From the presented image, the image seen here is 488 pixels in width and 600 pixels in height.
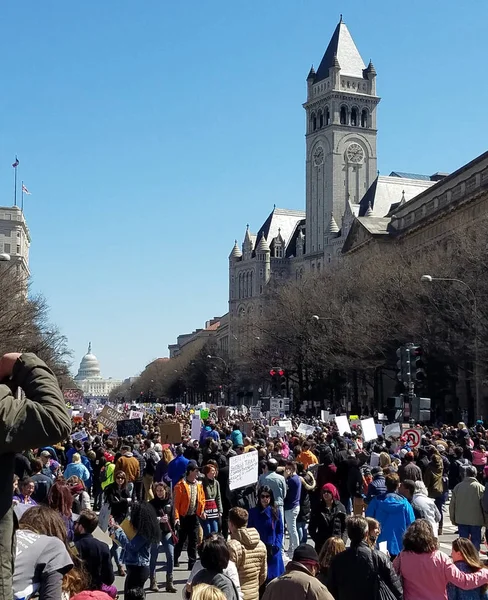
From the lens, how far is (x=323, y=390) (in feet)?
270

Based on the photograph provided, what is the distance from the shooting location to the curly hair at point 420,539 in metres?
8.68

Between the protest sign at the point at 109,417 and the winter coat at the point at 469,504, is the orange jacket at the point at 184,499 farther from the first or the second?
the protest sign at the point at 109,417

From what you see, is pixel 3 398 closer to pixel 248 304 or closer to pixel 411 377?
pixel 411 377

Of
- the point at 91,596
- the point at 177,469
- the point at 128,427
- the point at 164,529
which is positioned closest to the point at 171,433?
the point at 128,427

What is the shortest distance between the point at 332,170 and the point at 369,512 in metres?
134

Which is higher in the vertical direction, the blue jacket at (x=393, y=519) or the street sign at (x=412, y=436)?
the street sign at (x=412, y=436)

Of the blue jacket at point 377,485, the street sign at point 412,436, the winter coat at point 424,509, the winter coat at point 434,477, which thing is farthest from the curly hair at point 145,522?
the street sign at point 412,436

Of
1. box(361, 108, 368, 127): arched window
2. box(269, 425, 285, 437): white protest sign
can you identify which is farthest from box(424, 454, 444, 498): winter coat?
box(361, 108, 368, 127): arched window

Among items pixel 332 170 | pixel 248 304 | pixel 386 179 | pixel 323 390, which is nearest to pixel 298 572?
pixel 323 390

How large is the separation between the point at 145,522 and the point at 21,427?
28.5 feet

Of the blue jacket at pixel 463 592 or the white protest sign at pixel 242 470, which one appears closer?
the blue jacket at pixel 463 592

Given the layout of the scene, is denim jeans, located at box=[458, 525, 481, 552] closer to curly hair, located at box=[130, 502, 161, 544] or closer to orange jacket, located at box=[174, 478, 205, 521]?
orange jacket, located at box=[174, 478, 205, 521]

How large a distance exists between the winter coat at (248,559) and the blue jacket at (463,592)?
196 centimetres

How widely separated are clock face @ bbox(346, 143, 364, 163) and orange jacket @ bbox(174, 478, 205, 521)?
13308 cm
